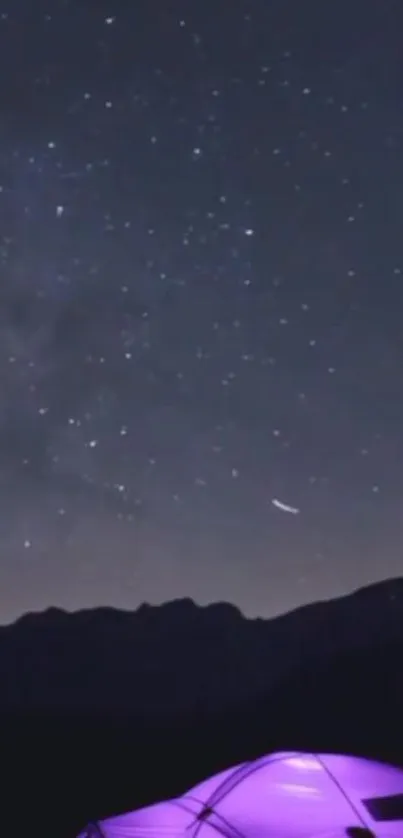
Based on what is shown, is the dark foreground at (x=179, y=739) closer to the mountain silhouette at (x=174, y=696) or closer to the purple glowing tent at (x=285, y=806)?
the mountain silhouette at (x=174, y=696)

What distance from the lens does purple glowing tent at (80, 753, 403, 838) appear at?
8.52m

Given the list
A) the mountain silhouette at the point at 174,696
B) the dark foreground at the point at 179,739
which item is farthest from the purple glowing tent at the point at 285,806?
the dark foreground at the point at 179,739

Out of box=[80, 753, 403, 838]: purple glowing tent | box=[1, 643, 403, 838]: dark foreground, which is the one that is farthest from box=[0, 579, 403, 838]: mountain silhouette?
box=[80, 753, 403, 838]: purple glowing tent

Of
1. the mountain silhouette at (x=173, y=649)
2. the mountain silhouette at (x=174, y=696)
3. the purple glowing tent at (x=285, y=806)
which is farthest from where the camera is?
the mountain silhouette at (x=173, y=649)

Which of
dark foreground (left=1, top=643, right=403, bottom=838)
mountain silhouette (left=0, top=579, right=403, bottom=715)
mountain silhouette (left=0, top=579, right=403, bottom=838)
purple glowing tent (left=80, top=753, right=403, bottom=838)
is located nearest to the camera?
purple glowing tent (left=80, top=753, right=403, bottom=838)

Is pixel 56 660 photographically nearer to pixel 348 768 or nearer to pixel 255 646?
pixel 255 646

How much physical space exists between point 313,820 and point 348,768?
1012mm

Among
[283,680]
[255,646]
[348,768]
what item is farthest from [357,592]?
[348,768]

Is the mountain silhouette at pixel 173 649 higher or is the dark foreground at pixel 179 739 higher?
the dark foreground at pixel 179 739

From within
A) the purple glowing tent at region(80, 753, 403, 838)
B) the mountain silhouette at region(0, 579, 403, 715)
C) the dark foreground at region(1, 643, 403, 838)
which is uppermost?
the purple glowing tent at region(80, 753, 403, 838)

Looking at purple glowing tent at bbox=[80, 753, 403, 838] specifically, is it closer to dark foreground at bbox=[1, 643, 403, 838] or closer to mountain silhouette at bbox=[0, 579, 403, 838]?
mountain silhouette at bbox=[0, 579, 403, 838]

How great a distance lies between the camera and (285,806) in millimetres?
8875

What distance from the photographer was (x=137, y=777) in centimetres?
5216

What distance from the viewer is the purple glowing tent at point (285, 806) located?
8.52 m
